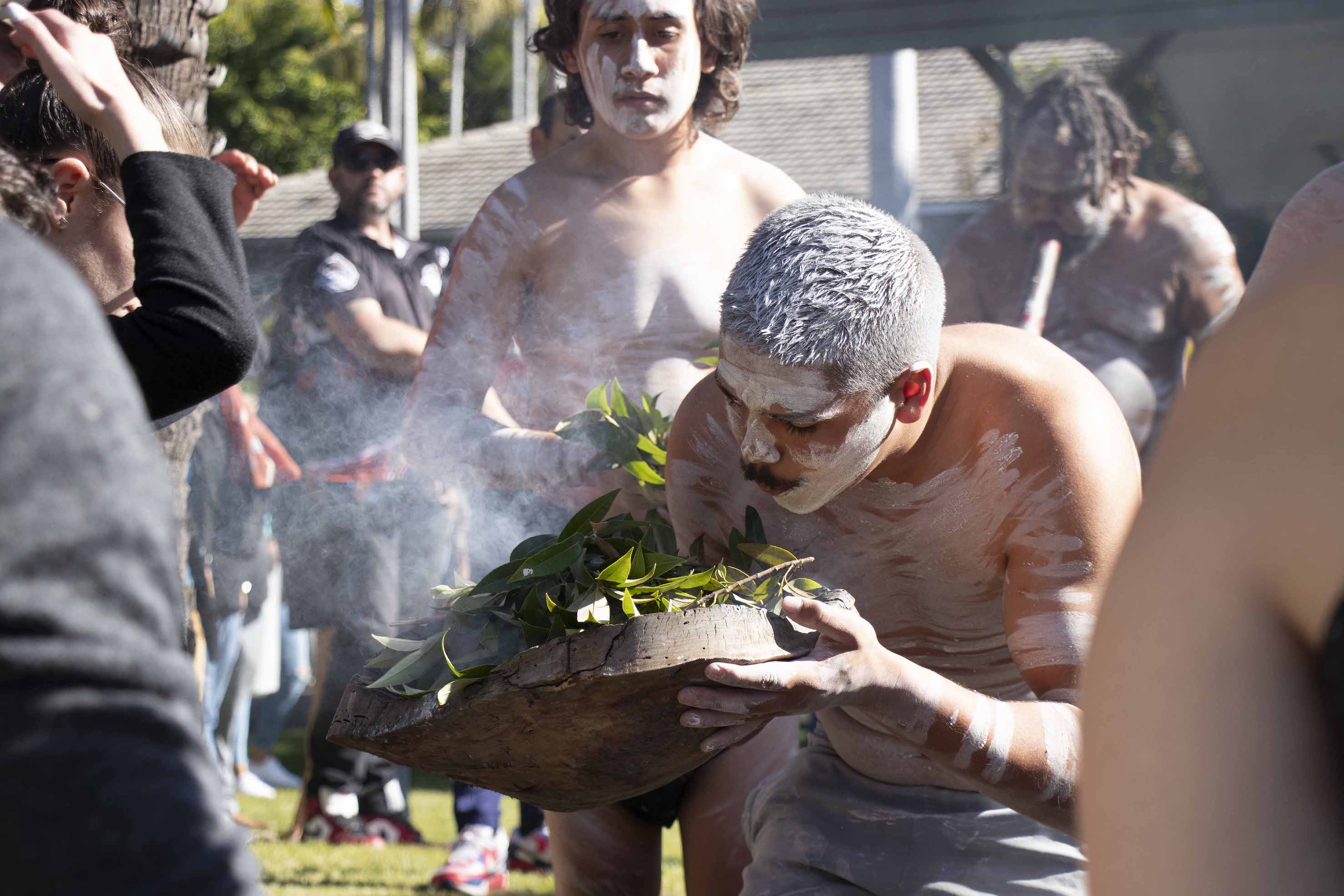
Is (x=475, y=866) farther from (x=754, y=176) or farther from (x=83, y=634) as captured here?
(x=83, y=634)

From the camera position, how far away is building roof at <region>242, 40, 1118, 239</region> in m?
18.0

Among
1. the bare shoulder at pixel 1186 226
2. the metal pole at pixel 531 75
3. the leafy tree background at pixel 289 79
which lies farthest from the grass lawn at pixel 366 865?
the leafy tree background at pixel 289 79

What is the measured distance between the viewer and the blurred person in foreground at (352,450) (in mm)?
3977

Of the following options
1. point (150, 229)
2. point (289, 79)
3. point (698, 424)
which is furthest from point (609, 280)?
point (289, 79)

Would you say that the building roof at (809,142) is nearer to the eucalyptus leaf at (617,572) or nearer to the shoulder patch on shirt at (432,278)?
the shoulder patch on shirt at (432,278)

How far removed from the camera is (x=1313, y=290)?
0.82m

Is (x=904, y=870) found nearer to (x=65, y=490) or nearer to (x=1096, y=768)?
(x=1096, y=768)

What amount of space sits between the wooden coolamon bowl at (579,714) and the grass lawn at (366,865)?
2.05 metres

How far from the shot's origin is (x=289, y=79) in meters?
37.1

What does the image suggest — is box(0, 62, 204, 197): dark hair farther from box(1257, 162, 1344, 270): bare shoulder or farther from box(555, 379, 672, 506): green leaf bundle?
box(1257, 162, 1344, 270): bare shoulder

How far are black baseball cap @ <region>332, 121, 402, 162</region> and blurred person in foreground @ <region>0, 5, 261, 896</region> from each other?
13.4 feet

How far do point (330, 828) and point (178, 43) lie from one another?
2755 mm

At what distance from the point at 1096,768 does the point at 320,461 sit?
3383mm

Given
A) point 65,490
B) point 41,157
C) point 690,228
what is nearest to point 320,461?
point 690,228
